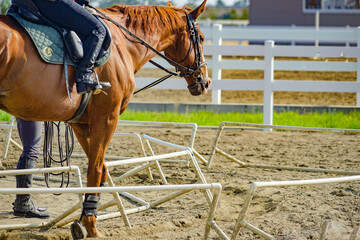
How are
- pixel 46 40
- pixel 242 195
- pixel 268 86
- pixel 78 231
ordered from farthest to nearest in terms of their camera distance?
pixel 268 86 → pixel 242 195 → pixel 78 231 → pixel 46 40

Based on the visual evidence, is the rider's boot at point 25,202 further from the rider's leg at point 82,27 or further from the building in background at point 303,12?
the building in background at point 303,12

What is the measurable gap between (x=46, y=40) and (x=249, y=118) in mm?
6919

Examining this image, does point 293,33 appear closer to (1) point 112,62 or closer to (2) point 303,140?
(2) point 303,140

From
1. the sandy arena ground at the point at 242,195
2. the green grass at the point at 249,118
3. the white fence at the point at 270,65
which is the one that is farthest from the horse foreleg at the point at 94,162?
the white fence at the point at 270,65

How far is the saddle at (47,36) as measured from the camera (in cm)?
419

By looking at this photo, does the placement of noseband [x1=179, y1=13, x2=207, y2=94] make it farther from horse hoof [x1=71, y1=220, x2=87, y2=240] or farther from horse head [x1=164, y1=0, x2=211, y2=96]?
horse hoof [x1=71, y1=220, x2=87, y2=240]

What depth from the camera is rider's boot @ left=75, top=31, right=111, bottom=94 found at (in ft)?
14.1

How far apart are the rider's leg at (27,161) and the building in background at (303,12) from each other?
2511 centimetres

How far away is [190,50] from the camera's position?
5508 millimetres

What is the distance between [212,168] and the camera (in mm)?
7395

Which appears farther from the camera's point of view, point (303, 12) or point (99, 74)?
point (303, 12)

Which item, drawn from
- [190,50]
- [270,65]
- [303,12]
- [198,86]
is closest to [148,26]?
[190,50]

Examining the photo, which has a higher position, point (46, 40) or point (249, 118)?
point (46, 40)

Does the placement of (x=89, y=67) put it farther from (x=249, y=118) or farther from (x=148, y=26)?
(x=249, y=118)
